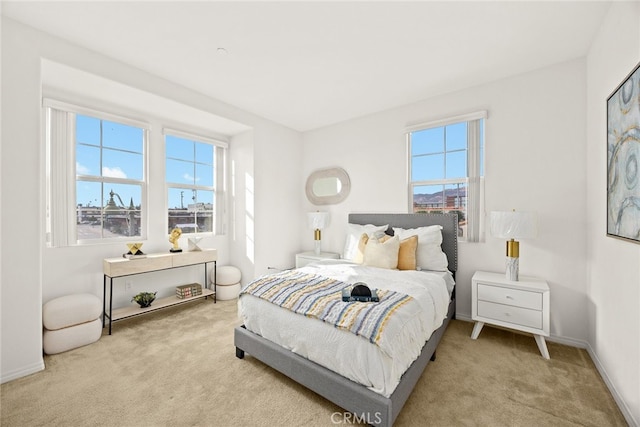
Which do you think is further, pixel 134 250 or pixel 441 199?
pixel 441 199

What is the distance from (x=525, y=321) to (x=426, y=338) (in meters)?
1.18

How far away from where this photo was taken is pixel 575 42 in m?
2.30

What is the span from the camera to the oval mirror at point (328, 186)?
4.24 metres

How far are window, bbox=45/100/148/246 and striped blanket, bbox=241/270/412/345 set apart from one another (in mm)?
2240

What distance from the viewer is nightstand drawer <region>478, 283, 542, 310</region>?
2.35 m

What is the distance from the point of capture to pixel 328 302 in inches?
73.9

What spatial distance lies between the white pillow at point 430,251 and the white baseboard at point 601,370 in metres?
0.77

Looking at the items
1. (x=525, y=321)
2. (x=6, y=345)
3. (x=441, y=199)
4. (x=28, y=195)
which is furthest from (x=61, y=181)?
(x=525, y=321)

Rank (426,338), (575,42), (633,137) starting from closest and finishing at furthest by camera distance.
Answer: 1. (633,137)
2. (426,338)
3. (575,42)

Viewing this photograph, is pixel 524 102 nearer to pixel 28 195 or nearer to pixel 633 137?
pixel 633 137

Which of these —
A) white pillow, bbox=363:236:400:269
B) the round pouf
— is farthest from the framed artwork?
the round pouf

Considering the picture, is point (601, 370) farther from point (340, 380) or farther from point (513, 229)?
point (340, 380)

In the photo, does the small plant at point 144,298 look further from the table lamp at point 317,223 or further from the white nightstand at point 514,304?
the white nightstand at point 514,304

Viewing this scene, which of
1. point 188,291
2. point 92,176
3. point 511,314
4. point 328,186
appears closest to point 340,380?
point 511,314
